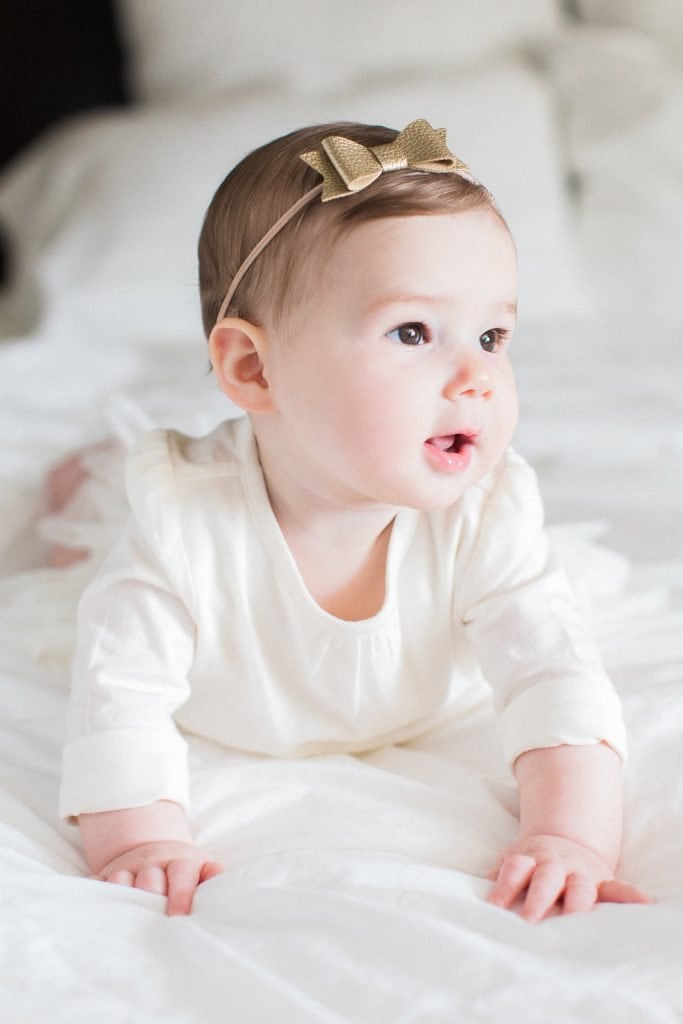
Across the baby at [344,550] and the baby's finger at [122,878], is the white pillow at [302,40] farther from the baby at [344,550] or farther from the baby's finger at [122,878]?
the baby's finger at [122,878]

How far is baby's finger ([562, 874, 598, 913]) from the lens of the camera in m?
0.78

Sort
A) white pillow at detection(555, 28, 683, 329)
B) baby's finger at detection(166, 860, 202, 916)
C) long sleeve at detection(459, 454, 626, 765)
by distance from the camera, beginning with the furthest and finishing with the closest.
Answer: white pillow at detection(555, 28, 683, 329) < long sleeve at detection(459, 454, 626, 765) < baby's finger at detection(166, 860, 202, 916)

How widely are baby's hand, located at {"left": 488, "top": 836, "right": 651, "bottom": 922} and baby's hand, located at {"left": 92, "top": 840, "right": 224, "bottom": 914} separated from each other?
0.21 m

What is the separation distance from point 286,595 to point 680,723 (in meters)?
0.34

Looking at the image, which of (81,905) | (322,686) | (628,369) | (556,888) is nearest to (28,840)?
(81,905)

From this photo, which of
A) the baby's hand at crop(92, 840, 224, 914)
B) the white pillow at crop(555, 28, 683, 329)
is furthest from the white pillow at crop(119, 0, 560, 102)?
the baby's hand at crop(92, 840, 224, 914)

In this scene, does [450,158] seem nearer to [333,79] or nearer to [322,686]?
[322,686]

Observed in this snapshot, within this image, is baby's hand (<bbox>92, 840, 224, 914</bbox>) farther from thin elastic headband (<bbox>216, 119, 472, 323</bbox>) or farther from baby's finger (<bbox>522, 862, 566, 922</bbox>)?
thin elastic headband (<bbox>216, 119, 472, 323</bbox>)

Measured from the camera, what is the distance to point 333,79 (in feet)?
7.07

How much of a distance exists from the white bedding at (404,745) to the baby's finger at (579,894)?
0.07 feet

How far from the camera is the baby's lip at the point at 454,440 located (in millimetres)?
892

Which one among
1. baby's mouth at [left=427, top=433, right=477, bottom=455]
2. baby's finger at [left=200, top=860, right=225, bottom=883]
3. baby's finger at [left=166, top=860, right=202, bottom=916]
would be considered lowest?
baby's finger at [left=200, top=860, right=225, bottom=883]

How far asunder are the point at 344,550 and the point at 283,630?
8cm

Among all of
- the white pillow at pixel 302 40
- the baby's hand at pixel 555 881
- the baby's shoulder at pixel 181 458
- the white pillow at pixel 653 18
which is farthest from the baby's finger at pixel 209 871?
the white pillow at pixel 653 18
